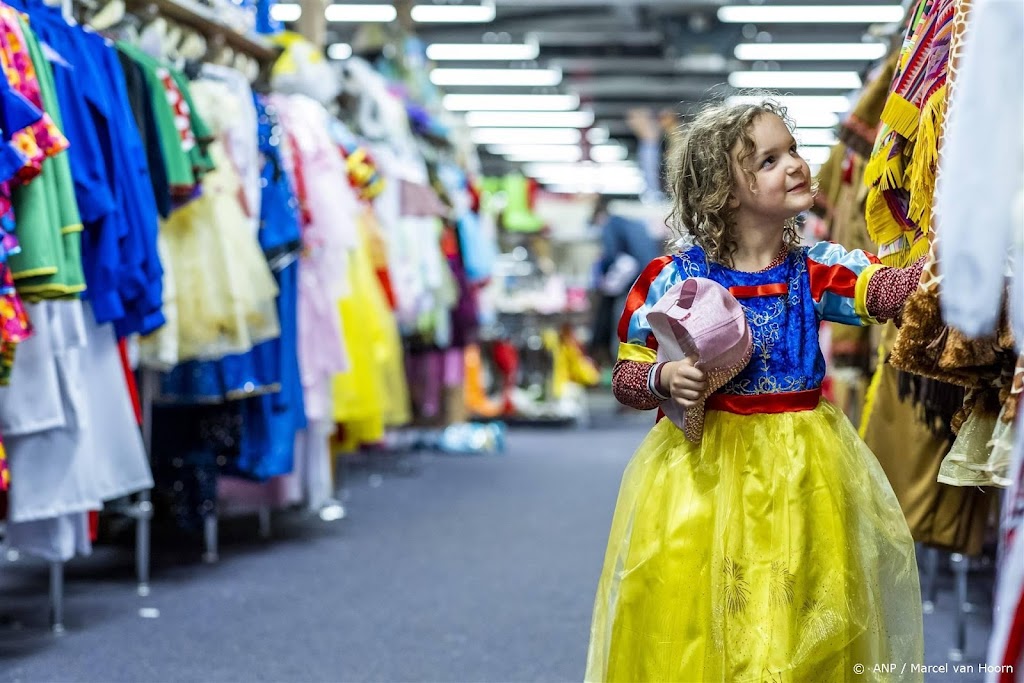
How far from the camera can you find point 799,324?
1.78 metres

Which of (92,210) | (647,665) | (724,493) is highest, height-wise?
(92,210)

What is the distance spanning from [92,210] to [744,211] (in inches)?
62.6

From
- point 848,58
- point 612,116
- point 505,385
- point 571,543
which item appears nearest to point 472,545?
point 571,543

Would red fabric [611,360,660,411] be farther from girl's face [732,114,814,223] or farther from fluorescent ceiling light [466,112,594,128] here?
fluorescent ceiling light [466,112,594,128]

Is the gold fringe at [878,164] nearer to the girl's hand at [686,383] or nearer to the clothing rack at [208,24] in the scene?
the girl's hand at [686,383]

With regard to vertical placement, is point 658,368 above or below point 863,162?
below

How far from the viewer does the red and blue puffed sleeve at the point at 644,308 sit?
1.80 meters

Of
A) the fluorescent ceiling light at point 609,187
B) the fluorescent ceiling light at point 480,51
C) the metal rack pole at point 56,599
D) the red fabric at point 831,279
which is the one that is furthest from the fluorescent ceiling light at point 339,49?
the red fabric at point 831,279

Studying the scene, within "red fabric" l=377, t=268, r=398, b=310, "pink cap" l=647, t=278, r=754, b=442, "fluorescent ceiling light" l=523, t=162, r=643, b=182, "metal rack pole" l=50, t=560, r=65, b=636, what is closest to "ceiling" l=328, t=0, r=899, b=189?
"red fabric" l=377, t=268, r=398, b=310

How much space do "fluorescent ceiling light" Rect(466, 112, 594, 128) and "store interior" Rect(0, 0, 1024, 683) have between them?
25.5 feet

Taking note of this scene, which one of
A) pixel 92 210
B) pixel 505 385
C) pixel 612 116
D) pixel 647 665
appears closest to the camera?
pixel 647 665

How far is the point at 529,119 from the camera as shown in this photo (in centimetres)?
1487

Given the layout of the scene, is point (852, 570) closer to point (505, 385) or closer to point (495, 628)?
point (495, 628)

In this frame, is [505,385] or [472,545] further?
[505,385]
